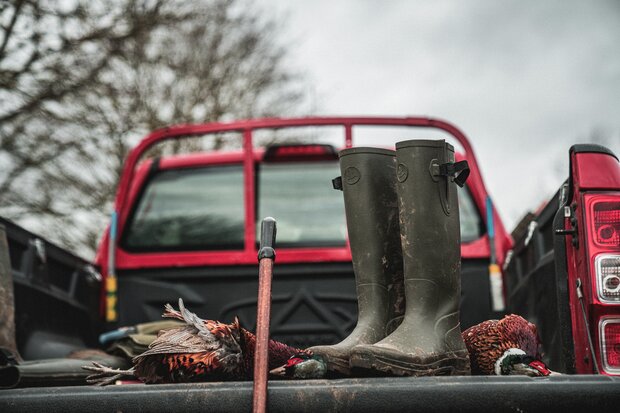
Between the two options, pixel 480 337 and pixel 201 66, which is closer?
pixel 480 337

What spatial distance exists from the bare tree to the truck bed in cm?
740

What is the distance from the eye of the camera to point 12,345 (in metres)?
2.85

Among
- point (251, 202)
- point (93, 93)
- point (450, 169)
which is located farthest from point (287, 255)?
point (93, 93)

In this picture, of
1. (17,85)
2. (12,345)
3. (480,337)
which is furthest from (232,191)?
(17,85)

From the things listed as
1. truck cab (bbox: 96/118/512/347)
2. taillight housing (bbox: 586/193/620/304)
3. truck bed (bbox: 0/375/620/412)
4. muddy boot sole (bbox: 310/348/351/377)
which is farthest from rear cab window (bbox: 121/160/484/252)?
truck bed (bbox: 0/375/620/412)

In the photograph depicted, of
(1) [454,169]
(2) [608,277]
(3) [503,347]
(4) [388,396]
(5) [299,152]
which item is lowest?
(4) [388,396]

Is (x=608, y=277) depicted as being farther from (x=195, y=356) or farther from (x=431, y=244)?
(x=195, y=356)

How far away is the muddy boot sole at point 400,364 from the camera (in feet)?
6.75

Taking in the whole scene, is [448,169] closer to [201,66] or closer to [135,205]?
[135,205]

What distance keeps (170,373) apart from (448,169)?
91 cm

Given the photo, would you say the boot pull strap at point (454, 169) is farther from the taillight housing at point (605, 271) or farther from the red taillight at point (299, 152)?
the red taillight at point (299, 152)

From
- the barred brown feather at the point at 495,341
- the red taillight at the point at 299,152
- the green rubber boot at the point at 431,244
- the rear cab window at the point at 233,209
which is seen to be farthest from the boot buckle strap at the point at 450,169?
the red taillight at the point at 299,152

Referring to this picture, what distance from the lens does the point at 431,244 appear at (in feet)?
7.45

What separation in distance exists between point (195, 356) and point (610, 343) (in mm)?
1088
